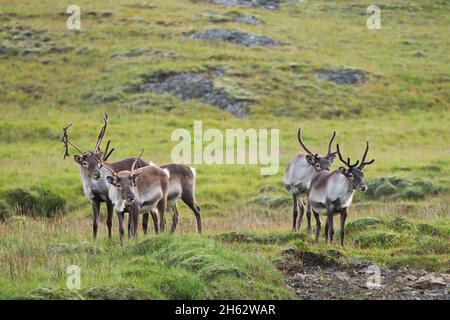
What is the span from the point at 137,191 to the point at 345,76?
35042 mm

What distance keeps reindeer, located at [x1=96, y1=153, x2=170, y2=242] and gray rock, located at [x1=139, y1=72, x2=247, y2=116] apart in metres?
25.8

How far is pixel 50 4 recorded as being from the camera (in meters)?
61.6

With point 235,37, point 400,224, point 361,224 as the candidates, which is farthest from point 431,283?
point 235,37

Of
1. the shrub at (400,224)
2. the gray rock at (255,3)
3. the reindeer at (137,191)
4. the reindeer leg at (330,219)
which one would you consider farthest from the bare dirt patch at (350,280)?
the gray rock at (255,3)

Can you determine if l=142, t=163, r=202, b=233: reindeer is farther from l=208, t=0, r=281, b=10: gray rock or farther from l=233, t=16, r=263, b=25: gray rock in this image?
l=208, t=0, r=281, b=10: gray rock

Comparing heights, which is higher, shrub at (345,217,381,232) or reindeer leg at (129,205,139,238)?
reindeer leg at (129,205,139,238)

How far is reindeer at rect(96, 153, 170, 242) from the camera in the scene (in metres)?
14.2

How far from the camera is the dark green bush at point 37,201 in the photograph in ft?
73.9

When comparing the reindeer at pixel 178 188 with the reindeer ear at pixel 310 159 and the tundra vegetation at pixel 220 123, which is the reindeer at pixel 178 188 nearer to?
the tundra vegetation at pixel 220 123

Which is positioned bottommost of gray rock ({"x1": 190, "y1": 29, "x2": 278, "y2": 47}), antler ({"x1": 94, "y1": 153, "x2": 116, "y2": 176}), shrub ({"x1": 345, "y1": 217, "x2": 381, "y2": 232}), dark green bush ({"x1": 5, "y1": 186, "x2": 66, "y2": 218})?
dark green bush ({"x1": 5, "y1": 186, "x2": 66, "y2": 218})

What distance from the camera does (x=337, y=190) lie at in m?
14.5

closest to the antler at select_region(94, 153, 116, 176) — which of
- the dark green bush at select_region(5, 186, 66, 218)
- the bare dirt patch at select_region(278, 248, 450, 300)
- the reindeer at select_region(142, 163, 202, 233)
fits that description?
the reindeer at select_region(142, 163, 202, 233)

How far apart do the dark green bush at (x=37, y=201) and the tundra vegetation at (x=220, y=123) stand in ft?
0.19
